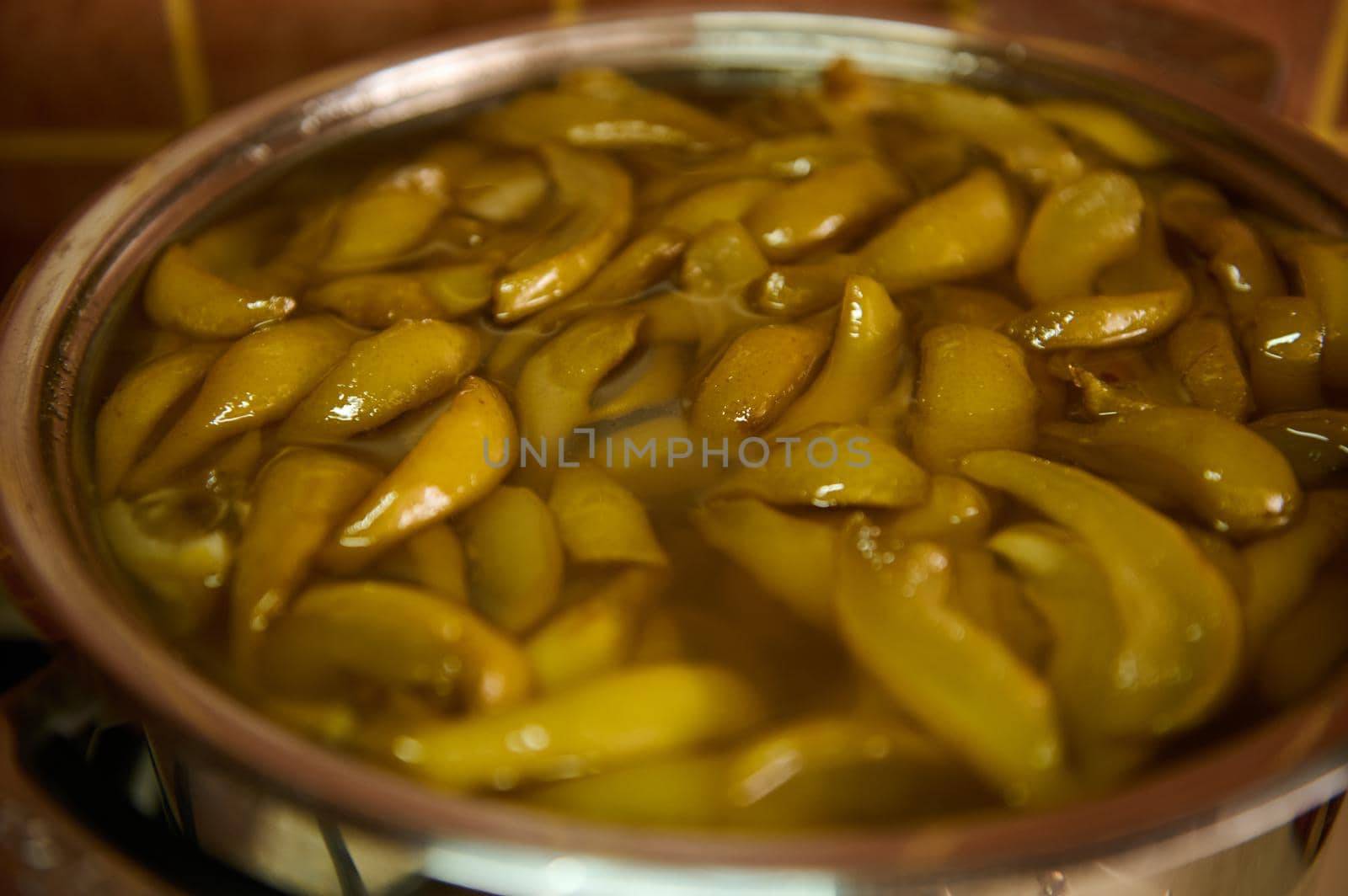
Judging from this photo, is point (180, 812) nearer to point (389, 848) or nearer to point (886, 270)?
point (389, 848)

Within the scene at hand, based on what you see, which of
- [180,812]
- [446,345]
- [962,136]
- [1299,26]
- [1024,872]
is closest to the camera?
[1024,872]

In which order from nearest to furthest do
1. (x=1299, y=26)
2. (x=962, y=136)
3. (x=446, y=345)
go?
(x=446, y=345) < (x=962, y=136) < (x=1299, y=26)

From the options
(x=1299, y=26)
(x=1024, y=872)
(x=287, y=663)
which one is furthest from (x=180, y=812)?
(x=1299, y=26)

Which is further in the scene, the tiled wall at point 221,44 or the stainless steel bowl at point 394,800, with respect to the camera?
the tiled wall at point 221,44

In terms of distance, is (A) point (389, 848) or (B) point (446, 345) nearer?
(A) point (389, 848)

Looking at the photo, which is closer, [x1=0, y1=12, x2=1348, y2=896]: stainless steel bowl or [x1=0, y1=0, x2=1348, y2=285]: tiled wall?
[x1=0, y1=12, x2=1348, y2=896]: stainless steel bowl

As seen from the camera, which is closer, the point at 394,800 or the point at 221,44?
the point at 394,800
